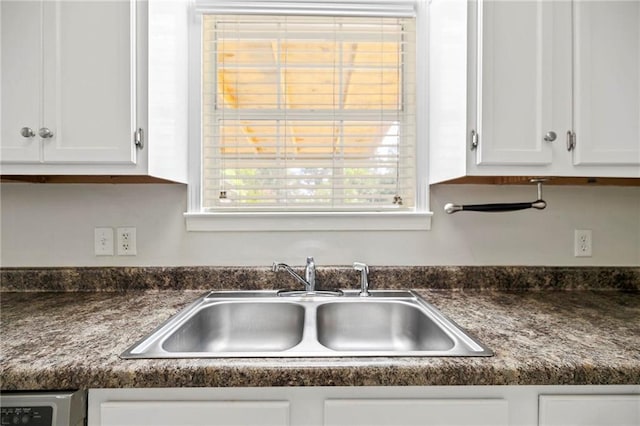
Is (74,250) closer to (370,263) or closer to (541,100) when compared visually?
(370,263)

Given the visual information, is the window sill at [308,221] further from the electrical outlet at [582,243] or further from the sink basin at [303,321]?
the electrical outlet at [582,243]

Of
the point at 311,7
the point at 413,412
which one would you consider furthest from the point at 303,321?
the point at 311,7

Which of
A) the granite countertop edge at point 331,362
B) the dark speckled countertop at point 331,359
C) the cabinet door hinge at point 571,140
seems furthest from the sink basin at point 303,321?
the cabinet door hinge at point 571,140

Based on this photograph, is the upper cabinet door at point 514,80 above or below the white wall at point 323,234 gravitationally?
above

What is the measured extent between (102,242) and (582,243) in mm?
2170

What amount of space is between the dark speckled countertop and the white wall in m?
0.27

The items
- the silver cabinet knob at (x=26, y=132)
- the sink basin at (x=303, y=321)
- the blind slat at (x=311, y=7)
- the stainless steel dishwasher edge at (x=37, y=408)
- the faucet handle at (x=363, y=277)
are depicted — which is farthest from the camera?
the blind slat at (x=311, y=7)

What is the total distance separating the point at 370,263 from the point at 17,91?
1469mm

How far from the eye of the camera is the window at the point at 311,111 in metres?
1.51

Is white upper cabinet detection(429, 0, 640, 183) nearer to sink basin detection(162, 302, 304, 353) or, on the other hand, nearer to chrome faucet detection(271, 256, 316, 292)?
chrome faucet detection(271, 256, 316, 292)

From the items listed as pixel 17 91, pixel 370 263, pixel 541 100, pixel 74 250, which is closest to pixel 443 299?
pixel 370 263

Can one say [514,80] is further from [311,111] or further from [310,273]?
[310,273]

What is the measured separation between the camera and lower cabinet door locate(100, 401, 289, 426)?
750 mm

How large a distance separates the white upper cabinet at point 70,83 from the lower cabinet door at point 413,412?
1.03m
